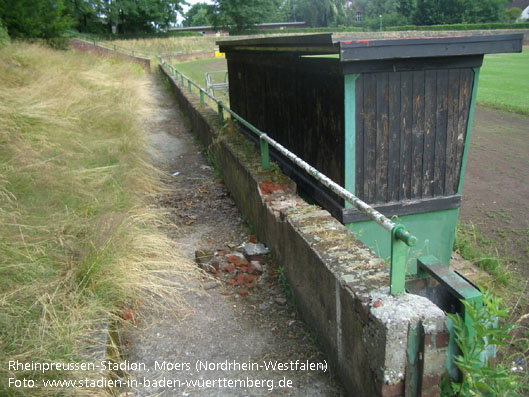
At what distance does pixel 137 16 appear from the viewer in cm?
6500

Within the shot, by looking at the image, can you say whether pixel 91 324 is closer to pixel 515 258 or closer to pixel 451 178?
pixel 451 178

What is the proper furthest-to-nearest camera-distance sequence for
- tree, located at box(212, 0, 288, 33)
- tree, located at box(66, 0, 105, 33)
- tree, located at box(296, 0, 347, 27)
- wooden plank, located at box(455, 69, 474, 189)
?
tree, located at box(296, 0, 347, 27) < tree, located at box(212, 0, 288, 33) < tree, located at box(66, 0, 105, 33) < wooden plank, located at box(455, 69, 474, 189)

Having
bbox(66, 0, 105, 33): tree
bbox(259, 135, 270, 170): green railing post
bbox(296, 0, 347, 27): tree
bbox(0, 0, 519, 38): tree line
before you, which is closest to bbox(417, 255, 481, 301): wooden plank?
bbox(259, 135, 270, 170): green railing post

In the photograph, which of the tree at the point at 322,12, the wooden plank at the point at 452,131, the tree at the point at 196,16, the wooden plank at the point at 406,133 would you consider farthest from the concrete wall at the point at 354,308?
the tree at the point at 196,16

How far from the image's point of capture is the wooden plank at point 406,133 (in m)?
4.12

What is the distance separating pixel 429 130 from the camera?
14.3 ft

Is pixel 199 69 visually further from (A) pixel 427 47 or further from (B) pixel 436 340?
(B) pixel 436 340

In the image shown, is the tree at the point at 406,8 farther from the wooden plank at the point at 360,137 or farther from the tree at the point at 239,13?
the wooden plank at the point at 360,137

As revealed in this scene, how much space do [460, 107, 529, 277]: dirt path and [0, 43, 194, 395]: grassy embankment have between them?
15.0ft

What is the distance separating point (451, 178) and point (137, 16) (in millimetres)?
68731

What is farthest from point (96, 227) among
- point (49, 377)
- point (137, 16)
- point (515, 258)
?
point (137, 16)

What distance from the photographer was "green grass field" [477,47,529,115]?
15.7 meters

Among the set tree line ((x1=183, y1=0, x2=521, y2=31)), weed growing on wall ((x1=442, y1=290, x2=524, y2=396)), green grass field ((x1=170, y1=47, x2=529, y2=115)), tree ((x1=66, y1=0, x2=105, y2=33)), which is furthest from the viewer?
tree line ((x1=183, y1=0, x2=521, y2=31))

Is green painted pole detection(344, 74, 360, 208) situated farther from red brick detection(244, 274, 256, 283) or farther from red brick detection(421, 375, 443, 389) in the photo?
red brick detection(421, 375, 443, 389)
